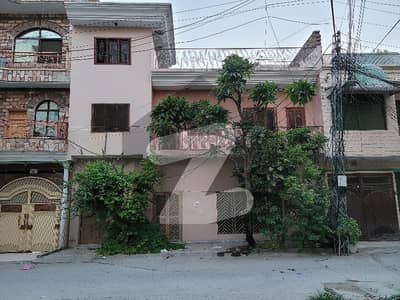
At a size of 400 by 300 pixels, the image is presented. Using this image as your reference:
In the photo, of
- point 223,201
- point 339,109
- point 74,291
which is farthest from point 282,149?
point 74,291

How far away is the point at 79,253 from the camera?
11578mm

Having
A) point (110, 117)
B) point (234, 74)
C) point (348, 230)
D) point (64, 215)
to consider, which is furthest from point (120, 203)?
point (348, 230)

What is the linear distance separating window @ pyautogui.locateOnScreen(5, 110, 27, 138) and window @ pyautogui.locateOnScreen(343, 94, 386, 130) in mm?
12660

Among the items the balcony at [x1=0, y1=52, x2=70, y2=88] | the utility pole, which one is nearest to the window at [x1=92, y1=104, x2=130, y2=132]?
the balcony at [x1=0, y1=52, x2=70, y2=88]

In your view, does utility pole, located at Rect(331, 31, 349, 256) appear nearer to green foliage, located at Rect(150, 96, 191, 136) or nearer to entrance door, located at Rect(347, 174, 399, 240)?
entrance door, located at Rect(347, 174, 399, 240)

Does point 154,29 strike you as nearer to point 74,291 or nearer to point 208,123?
point 208,123

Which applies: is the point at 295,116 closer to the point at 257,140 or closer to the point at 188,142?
the point at 257,140

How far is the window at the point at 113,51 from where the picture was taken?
547 inches

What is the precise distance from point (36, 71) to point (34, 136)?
2537 mm

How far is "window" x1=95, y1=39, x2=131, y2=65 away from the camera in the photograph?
13906 millimetres

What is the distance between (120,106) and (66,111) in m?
2.30

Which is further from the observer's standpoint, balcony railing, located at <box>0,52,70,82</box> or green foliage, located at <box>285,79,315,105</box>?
balcony railing, located at <box>0,52,70,82</box>

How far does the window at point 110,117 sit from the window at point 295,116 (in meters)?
6.49

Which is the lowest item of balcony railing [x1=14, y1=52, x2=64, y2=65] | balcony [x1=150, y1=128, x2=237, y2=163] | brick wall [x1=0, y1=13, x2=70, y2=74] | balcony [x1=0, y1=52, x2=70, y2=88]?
balcony [x1=150, y1=128, x2=237, y2=163]
